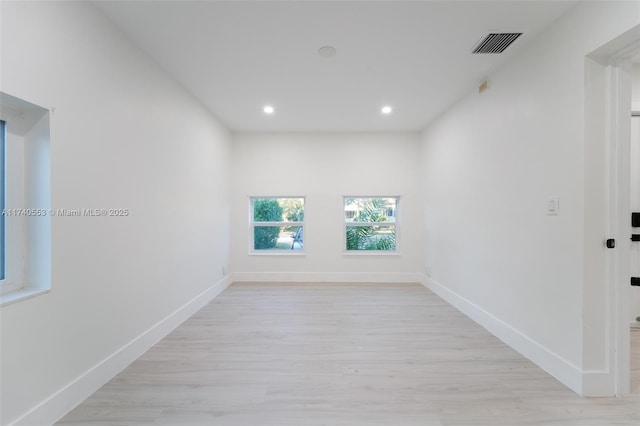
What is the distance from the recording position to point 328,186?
470 centimetres

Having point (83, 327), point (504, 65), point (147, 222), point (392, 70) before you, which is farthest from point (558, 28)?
point (83, 327)

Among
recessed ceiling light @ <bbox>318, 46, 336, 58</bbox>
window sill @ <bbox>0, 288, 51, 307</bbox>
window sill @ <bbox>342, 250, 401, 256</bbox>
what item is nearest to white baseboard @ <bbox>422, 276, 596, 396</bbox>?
window sill @ <bbox>342, 250, 401, 256</bbox>

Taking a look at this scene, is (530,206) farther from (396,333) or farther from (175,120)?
(175,120)

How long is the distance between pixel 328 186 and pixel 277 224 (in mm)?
1148

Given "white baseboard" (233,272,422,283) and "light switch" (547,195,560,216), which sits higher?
"light switch" (547,195,560,216)

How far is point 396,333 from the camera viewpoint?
2.65m

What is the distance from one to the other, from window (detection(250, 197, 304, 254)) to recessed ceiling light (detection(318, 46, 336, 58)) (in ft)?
9.00

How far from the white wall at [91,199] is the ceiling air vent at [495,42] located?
2853 millimetres

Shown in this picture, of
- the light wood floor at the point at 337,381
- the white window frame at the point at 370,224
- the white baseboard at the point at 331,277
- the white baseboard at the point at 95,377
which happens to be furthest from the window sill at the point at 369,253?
the white baseboard at the point at 95,377

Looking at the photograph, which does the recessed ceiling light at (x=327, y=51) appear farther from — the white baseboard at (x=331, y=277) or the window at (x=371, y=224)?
the white baseboard at (x=331, y=277)

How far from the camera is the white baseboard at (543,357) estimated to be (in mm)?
1735

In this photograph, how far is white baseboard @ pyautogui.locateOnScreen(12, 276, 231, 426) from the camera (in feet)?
4.70

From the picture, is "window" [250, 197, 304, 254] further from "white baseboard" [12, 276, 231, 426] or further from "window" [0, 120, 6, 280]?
"window" [0, 120, 6, 280]

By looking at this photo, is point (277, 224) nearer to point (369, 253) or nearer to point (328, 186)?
point (328, 186)
